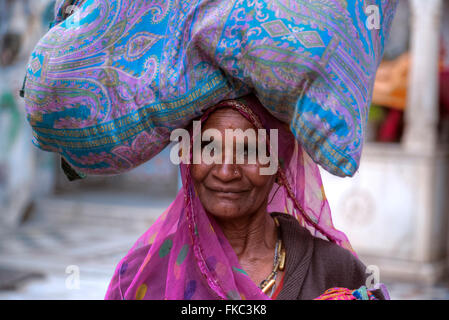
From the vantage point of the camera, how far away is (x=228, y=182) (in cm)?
162

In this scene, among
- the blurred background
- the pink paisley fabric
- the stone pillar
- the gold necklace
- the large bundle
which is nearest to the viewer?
the large bundle

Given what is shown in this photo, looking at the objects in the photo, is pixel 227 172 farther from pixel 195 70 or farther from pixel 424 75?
pixel 424 75

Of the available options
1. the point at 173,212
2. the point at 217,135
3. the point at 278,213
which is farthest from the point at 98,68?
the point at 278,213

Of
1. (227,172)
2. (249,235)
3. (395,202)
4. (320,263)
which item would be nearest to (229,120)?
(227,172)

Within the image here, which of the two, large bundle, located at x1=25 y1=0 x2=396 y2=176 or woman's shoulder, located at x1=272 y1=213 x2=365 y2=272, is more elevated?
large bundle, located at x1=25 y1=0 x2=396 y2=176

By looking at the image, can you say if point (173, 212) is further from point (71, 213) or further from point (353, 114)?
point (71, 213)

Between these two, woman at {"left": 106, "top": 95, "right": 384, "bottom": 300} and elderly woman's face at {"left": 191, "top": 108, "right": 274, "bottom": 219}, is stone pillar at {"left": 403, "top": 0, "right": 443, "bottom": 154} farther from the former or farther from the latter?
elderly woman's face at {"left": 191, "top": 108, "right": 274, "bottom": 219}

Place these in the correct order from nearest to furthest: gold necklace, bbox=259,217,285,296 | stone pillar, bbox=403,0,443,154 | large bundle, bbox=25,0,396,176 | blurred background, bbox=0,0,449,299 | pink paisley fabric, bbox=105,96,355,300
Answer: large bundle, bbox=25,0,396,176 → pink paisley fabric, bbox=105,96,355,300 → gold necklace, bbox=259,217,285,296 → blurred background, bbox=0,0,449,299 → stone pillar, bbox=403,0,443,154

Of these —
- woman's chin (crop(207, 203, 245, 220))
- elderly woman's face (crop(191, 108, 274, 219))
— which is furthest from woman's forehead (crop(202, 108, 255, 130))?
woman's chin (crop(207, 203, 245, 220))

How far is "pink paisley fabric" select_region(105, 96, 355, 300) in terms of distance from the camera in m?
1.60

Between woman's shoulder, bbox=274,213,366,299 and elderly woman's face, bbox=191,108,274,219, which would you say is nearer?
elderly woman's face, bbox=191,108,274,219

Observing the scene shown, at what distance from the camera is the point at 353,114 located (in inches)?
57.3

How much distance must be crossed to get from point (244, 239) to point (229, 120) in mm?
404

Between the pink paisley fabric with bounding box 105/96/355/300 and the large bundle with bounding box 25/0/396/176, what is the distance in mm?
131
